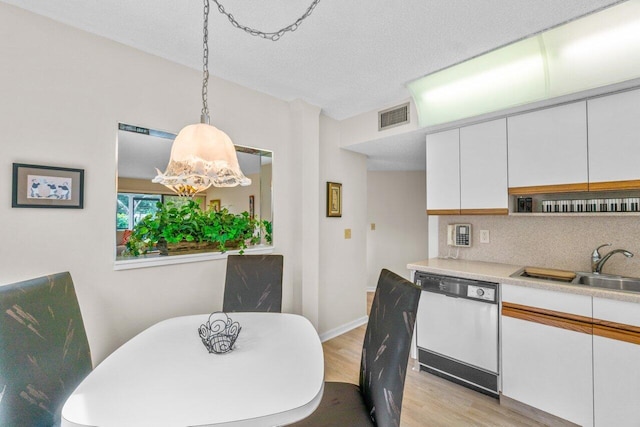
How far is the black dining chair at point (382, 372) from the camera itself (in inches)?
A: 43.4

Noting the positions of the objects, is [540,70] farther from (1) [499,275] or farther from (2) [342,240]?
(2) [342,240]

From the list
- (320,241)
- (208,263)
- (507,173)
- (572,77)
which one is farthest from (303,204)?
(572,77)

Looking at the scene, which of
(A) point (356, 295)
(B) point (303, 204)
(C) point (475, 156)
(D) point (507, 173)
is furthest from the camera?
(A) point (356, 295)

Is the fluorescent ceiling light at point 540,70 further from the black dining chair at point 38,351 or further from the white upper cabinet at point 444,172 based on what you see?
the black dining chair at point 38,351

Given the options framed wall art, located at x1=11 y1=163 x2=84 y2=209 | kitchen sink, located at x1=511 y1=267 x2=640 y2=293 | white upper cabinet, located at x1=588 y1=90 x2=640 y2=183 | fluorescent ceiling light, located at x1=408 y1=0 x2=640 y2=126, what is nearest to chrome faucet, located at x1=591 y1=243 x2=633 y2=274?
kitchen sink, located at x1=511 y1=267 x2=640 y2=293

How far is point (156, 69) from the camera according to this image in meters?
2.07

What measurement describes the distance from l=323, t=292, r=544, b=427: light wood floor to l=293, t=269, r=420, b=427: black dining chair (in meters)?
0.85

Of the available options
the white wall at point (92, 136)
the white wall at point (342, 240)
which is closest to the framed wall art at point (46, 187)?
the white wall at point (92, 136)

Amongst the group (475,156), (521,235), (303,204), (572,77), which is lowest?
(521,235)

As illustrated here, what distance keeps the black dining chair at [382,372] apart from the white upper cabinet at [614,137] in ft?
5.68

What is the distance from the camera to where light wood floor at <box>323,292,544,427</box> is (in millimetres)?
1859

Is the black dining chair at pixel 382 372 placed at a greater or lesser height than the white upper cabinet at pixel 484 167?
lesser

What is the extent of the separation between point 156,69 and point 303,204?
164cm

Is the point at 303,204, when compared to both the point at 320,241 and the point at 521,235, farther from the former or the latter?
the point at 521,235
